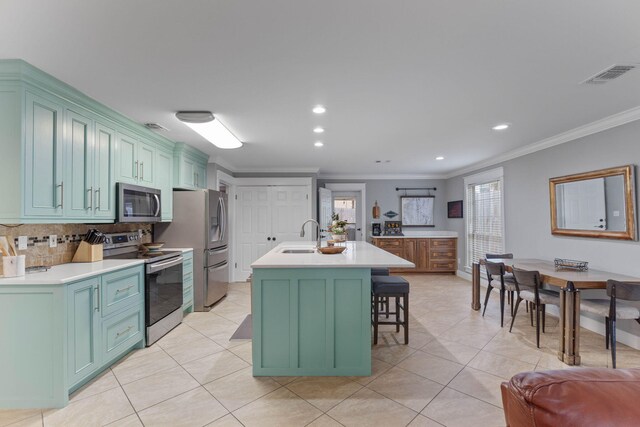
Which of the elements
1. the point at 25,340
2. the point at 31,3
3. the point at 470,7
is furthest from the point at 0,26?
the point at 470,7

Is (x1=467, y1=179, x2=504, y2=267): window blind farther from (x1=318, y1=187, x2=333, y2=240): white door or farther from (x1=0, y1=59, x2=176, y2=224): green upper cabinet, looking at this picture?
(x1=0, y1=59, x2=176, y2=224): green upper cabinet

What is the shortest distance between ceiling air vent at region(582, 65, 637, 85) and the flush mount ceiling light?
10.4 feet

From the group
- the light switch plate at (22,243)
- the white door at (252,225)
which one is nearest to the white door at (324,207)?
the white door at (252,225)

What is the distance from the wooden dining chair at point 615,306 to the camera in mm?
2396

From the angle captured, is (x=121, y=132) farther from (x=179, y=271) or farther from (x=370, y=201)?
(x=370, y=201)

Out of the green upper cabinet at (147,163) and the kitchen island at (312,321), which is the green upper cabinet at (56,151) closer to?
the green upper cabinet at (147,163)

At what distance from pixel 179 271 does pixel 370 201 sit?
4.67 metres

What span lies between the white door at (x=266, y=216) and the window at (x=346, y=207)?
1531 mm

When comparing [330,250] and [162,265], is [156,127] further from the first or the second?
[330,250]

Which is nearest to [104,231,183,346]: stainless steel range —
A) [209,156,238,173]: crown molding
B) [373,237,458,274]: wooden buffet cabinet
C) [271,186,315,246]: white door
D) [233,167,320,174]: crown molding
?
[209,156,238,173]: crown molding

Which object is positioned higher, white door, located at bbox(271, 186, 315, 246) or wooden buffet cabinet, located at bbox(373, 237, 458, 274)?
white door, located at bbox(271, 186, 315, 246)

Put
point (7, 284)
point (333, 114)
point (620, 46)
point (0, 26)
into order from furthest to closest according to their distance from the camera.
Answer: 1. point (333, 114)
2. point (7, 284)
3. point (620, 46)
4. point (0, 26)

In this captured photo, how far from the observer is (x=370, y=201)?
707cm

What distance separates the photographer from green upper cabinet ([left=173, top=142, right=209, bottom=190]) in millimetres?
4055
